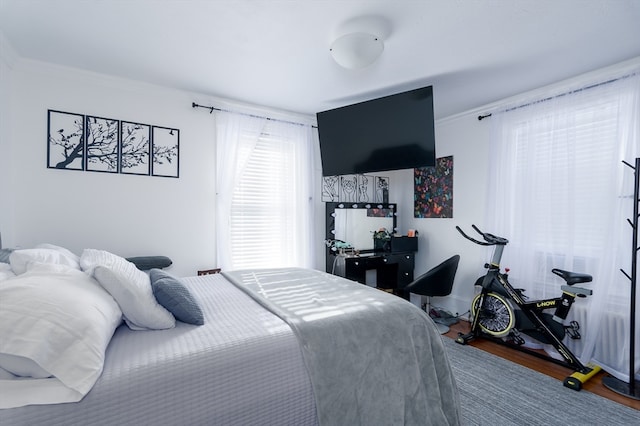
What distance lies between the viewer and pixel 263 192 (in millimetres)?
3529

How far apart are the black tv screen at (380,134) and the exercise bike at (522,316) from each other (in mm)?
951

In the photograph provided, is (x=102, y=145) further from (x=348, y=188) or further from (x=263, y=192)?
(x=348, y=188)

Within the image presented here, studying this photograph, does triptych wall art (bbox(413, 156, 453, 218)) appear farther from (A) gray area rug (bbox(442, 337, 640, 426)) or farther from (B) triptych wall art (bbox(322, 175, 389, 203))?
(A) gray area rug (bbox(442, 337, 640, 426))

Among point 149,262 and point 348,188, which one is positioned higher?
point 348,188

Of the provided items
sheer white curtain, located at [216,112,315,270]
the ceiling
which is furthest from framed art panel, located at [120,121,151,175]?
sheer white curtain, located at [216,112,315,270]

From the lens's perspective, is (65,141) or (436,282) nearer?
(65,141)

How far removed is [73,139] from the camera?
2605 millimetres

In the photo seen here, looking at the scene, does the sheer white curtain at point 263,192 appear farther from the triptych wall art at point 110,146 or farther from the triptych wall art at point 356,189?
the triptych wall art at point 110,146

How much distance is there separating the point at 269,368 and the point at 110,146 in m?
2.63

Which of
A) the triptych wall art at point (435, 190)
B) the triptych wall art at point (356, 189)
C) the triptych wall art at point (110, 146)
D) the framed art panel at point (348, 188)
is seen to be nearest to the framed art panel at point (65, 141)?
the triptych wall art at point (110, 146)

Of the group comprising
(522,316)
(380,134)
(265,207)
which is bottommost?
(522,316)

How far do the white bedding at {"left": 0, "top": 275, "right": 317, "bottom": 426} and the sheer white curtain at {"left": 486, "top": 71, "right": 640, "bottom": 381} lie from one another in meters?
2.69

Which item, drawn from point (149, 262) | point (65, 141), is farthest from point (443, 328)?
point (65, 141)

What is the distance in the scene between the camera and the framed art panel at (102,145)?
105 inches
